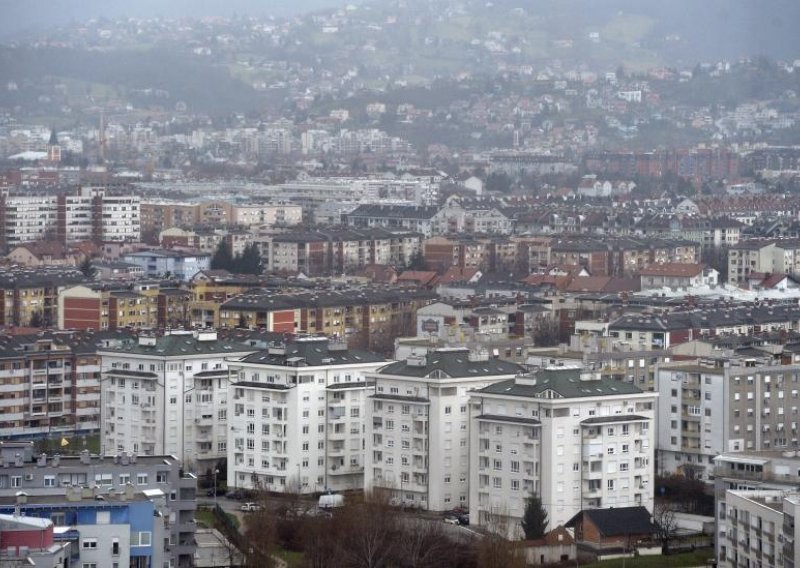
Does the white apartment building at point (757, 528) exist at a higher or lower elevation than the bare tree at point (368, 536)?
higher

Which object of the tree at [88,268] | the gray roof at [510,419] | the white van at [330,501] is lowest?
the white van at [330,501]

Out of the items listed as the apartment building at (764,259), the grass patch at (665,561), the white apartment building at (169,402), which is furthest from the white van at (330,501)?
the apartment building at (764,259)

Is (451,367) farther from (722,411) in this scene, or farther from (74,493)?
(74,493)

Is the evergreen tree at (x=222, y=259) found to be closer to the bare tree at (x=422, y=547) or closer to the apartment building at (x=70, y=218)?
the apartment building at (x=70, y=218)

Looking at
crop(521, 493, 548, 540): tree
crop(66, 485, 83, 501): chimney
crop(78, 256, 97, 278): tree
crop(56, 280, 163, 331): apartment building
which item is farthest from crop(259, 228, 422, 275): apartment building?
crop(66, 485, 83, 501): chimney

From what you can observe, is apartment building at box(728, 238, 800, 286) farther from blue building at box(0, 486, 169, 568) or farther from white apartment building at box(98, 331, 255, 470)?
blue building at box(0, 486, 169, 568)

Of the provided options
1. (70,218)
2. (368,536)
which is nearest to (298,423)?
(368,536)

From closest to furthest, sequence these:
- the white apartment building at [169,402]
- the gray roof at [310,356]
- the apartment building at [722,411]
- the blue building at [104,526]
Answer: the blue building at [104,526] < the gray roof at [310,356] < the apartment building at [722,411] < the white apartment building at [169,402]
